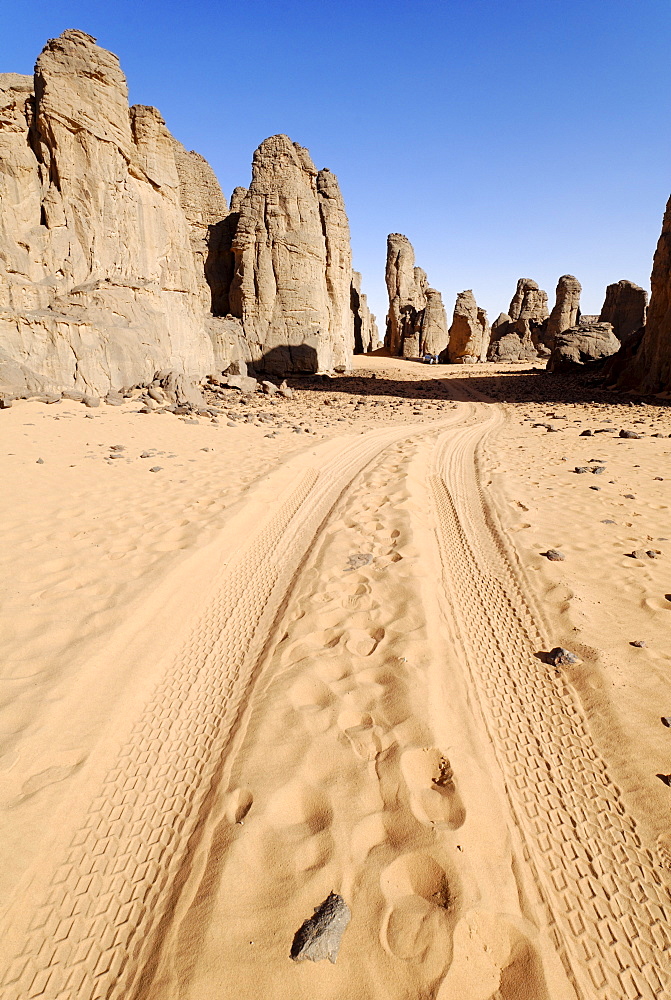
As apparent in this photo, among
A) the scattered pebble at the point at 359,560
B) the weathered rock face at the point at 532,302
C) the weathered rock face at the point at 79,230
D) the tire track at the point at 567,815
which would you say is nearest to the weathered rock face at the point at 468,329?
the weathered rock face at the point at 532,302

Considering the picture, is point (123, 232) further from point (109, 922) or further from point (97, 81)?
point (109, 922)

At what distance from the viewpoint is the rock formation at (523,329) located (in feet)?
124

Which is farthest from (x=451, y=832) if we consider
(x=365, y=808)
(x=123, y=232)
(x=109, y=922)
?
(x=123, y=232)

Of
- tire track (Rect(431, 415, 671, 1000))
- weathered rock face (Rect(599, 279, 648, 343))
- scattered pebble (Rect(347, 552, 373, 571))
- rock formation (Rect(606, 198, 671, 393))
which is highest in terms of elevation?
weathered rock face (Rect(599, 279, 648, 343))

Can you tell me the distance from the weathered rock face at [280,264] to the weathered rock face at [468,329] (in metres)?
17.8

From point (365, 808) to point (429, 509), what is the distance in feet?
14.0

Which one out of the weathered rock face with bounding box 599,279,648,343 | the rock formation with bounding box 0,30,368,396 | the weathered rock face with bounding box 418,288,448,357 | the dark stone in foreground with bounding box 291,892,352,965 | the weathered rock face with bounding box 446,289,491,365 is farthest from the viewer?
the weathered rock face with bounding box 418,288,448,357

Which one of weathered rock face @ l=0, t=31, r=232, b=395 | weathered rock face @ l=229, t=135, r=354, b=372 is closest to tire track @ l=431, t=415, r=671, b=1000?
weathered rock face @ l=0, t=31, r=232, b=395

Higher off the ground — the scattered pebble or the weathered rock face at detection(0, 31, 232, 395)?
the weathered rock face at detection(0, 31, 232, 395)

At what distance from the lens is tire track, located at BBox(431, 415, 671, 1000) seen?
5.19 feet

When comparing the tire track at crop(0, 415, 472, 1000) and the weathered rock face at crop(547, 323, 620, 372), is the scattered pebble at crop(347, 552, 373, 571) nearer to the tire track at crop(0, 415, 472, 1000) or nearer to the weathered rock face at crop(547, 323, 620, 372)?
the tire track at crop(0, 415, 472, 1000)

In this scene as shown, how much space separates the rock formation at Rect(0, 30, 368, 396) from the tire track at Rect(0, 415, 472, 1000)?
10.4 metres

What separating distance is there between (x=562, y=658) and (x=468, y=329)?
1409 inches

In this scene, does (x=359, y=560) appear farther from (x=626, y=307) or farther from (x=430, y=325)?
(x=626, y=307)
